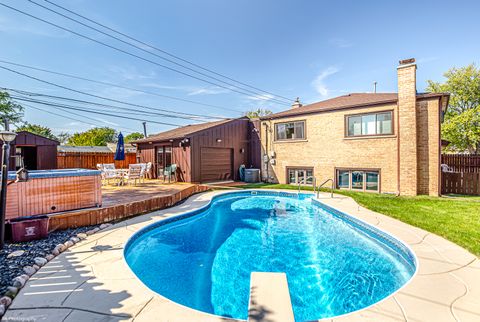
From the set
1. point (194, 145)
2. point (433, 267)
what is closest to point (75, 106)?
point (194, 145)

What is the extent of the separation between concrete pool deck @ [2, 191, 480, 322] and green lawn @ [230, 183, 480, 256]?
745mm

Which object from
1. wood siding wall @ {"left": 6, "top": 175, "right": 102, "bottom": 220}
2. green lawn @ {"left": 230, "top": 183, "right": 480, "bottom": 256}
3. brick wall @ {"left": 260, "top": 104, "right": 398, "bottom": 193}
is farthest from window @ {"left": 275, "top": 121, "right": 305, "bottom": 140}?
wood siding wall @ {"left": 6, "top": 175, "right": 102, "bottom": 220}

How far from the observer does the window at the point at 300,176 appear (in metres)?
13.9

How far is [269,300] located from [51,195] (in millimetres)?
6300

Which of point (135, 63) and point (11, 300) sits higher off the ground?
point (135, 63)

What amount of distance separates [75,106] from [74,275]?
15.4 metres

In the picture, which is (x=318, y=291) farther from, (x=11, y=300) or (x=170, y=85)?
(x=170, y=85)

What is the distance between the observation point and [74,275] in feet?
11.8

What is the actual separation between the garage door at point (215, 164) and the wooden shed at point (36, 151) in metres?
9.51

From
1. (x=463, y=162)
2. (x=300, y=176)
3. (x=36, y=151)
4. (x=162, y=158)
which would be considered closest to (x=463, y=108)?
(x=463, y=162)

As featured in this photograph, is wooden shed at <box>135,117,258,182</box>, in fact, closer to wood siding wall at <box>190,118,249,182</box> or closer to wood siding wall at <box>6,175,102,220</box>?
wood siding wall at <box>190,118,249,182</box>

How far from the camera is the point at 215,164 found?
15.3 m

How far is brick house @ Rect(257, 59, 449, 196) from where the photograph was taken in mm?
10391

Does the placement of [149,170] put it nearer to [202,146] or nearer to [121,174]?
[121,174]
